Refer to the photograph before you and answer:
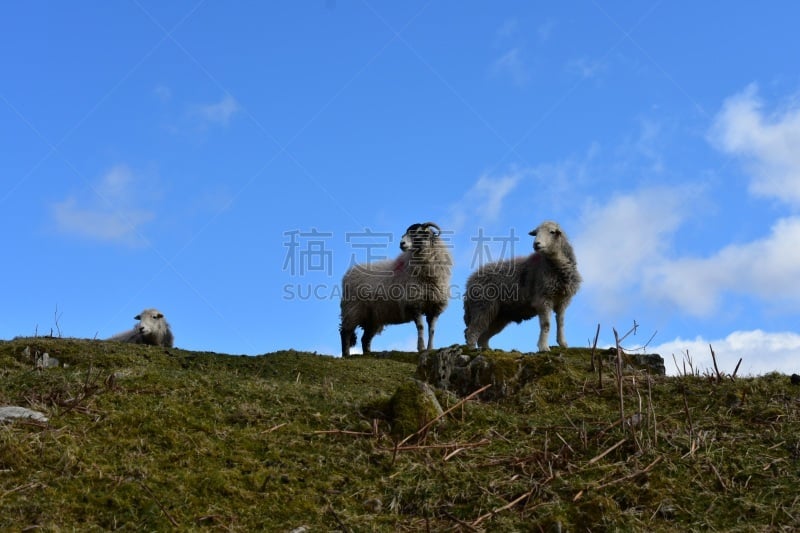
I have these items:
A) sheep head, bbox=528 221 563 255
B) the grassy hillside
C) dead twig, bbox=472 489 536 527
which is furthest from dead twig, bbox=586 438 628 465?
sheep head, bbox=528 221 563 255

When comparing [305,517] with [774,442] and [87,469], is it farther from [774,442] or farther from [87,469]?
[774,442]

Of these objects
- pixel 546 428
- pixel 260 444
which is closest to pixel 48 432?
pixel 260 444

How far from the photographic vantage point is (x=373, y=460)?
650 cm

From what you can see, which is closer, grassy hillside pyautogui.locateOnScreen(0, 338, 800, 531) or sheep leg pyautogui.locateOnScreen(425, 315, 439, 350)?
grassy hillside pyautogui.locateOnScreen(0, 338, 800, 531)

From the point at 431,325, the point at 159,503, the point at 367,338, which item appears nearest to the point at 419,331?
the point at 431,325

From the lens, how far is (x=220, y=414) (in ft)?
23.4

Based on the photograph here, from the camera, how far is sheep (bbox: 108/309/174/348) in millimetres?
20547

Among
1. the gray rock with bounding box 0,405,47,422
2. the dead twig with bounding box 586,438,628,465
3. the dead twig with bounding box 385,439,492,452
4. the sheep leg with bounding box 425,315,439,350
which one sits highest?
the sheep leg with bounding box 425,315,439,350

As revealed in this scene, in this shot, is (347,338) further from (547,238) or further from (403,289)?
(547,238)

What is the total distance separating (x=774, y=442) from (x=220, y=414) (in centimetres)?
522

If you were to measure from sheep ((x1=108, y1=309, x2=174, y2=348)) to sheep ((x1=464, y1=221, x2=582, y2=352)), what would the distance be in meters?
9.00

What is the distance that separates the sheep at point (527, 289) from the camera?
49.7ft

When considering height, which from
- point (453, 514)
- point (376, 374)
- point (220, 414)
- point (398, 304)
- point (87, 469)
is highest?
point (398, 304)

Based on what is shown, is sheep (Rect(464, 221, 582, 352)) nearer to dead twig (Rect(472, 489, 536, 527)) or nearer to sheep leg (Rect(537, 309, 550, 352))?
sheep leg (Rect(537, 309, 550, 352))
